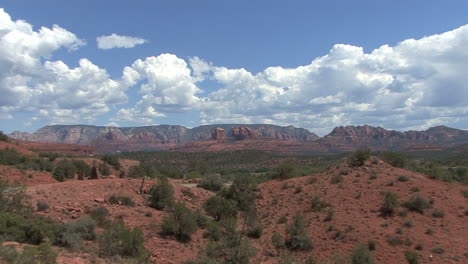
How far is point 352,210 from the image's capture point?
27.2 metres

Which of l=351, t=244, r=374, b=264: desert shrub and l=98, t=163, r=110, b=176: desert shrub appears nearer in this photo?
l=351, t=244, r=374, b=264: desert shrub

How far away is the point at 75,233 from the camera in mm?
16016

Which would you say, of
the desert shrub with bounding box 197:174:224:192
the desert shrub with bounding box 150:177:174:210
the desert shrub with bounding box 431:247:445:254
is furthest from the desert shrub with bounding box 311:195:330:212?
the desert shrub with bounding box 150:177:174:210

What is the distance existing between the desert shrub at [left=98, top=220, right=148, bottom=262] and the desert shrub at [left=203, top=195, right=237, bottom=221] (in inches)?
422

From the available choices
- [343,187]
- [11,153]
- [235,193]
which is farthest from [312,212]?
[11,153]

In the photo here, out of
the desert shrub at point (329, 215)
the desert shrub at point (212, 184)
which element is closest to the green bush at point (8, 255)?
the desert shrub at point (329, 215)

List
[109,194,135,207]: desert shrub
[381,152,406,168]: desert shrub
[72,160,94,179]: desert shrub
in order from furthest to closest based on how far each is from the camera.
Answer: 1. [72,160,94,179]: desert shrub
2. [381,152,406,168]: desert shrub
3. [109,194,135,207]: desert shrub

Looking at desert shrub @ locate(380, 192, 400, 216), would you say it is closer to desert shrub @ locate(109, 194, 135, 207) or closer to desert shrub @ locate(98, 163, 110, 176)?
desert shrub @ locate(109, 194, 135, 207)

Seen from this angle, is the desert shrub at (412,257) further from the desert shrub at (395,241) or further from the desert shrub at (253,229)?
the desert shrub at (253,229)

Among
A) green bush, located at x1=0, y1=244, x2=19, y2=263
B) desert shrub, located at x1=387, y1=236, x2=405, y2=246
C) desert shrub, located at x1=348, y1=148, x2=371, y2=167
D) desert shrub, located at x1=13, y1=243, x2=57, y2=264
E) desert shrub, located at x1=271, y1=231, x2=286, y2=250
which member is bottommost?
desert shrub, located at x1=271, y1=231, x2=286, y2=250

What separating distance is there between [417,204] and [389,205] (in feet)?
7.23

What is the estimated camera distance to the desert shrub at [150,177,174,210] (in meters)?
26.4

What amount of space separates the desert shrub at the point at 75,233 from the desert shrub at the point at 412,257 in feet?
58.0

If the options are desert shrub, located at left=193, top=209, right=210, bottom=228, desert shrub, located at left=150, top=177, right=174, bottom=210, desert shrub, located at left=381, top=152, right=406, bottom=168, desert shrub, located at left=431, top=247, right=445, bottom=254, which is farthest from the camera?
desert shrub, located at left=381, top=152, right=406, bottom=168
